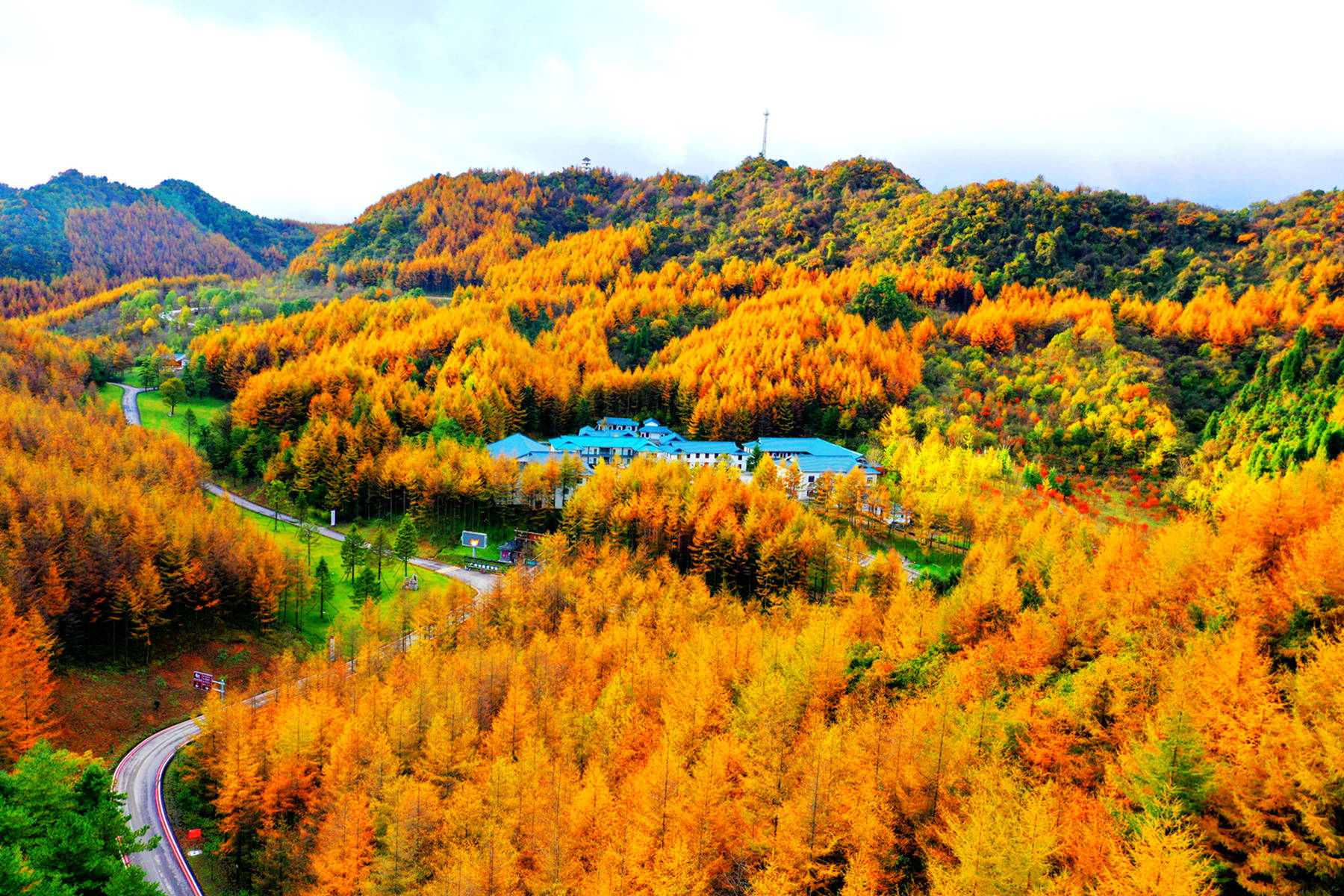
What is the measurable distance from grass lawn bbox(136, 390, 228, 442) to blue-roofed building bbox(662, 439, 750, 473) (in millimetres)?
56664

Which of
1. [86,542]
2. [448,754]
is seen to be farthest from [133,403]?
[448,754]

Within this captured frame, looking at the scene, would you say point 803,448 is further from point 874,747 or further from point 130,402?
point 130,402

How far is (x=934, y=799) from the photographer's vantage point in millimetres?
20406

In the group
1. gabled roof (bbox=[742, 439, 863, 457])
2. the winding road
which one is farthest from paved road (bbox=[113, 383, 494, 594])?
gabled roof (bbox=[742, 439, 863, 457])

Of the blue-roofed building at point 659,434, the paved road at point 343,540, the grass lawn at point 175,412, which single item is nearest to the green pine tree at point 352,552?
the paved road at point 343,540

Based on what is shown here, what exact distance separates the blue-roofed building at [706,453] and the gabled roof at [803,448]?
1585mm

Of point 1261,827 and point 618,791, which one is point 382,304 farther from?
point 1261,827

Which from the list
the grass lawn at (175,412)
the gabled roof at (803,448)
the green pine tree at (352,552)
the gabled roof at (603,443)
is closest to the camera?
the green pine tree at (352,552)

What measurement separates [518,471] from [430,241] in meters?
126

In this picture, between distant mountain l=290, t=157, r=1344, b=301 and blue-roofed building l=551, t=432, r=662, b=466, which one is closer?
blue-roofed building l=551, t=432, r=662, b=466

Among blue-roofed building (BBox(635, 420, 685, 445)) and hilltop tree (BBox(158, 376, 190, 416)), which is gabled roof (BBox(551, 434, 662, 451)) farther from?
hilltop tree (BBox(158, 376, 190, 416))

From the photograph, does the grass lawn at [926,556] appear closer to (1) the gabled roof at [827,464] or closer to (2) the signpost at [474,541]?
(1) the gabled roof at [827,464]

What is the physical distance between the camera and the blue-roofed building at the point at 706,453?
75438 millimetres

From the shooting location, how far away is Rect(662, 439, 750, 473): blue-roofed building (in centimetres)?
7544
